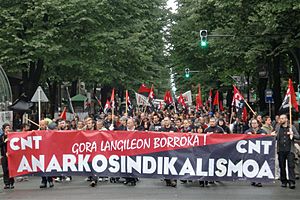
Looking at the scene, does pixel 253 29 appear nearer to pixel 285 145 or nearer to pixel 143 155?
pixel 285 145

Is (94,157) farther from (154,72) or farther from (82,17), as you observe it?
(154,72)

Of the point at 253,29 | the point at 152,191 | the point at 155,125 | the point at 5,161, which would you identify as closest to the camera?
the point at 152,191

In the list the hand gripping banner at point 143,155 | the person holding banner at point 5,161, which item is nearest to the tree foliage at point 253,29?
the hand gripping banner at point 143,155

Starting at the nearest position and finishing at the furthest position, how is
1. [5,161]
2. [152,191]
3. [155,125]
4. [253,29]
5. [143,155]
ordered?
[152,191] < [143,155] < [5,161] < [155,125] < [253,29]

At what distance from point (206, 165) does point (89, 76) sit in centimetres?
2066

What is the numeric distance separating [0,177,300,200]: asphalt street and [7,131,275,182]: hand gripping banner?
1.14 feet

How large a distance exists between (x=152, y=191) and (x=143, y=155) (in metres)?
1.14

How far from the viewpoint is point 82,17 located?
2977 centimetres

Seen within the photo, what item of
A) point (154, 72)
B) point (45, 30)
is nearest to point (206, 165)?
point (45, 30)

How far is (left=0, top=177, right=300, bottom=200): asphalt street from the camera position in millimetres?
13125

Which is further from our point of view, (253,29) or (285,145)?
(253,29)

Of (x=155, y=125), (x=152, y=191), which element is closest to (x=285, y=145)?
(x=152, y=191)

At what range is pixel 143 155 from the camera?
1491 centimetres

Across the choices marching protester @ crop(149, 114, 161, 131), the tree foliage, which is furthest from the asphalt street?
the tree foliage
